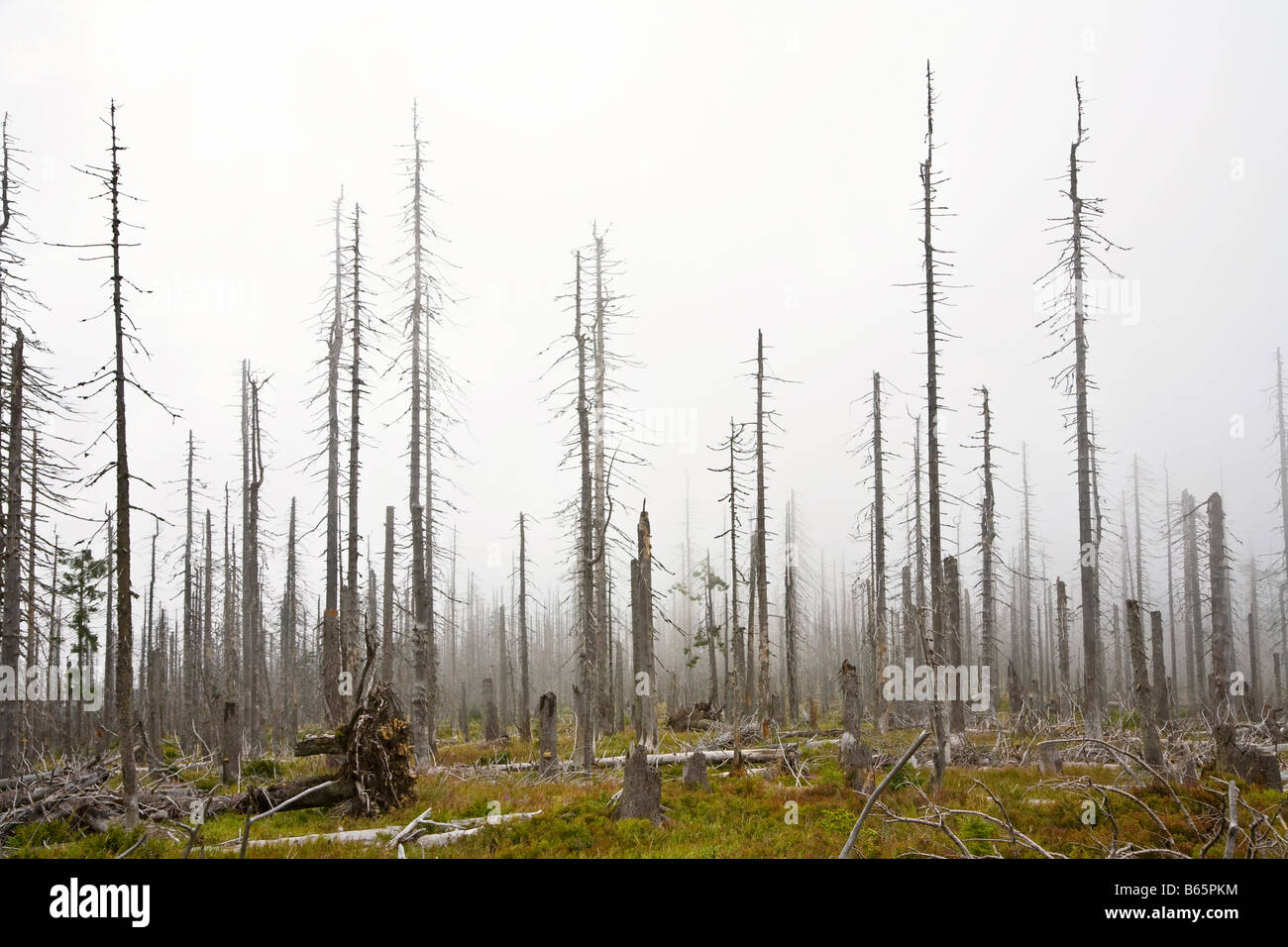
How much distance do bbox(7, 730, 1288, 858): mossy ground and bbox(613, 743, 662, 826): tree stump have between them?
0.37 metres

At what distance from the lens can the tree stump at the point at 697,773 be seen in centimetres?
1436

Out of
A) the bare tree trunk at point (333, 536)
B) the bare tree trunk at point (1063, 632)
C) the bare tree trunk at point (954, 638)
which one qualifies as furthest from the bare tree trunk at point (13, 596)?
the bare tree trunk at point (1063, 632)

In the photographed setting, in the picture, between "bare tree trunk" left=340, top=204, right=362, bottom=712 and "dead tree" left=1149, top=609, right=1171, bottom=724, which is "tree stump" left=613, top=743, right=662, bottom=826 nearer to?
"bare tree trunk" left=340, top=204, right=362, bottom=712

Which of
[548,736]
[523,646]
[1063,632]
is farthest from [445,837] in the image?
[1063,632]

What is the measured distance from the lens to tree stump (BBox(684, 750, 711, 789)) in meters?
14.4

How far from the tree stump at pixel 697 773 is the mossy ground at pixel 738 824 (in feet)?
0.57

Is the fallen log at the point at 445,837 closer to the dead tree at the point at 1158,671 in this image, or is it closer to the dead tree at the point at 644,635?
the dead tree at the point at 644,635

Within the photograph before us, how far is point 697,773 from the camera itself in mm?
14461

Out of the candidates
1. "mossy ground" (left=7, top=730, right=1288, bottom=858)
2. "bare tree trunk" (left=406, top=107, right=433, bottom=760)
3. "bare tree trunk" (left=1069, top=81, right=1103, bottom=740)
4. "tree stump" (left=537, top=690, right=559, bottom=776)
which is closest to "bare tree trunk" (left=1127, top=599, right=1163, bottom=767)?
"mossy ground" (left=7, top=730, right=1288, bottom=858)

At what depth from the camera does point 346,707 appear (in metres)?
20.0

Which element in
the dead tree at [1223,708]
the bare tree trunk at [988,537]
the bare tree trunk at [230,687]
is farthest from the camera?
Answer: the bare tree trunk at [988,537]

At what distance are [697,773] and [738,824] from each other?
8.95 ft

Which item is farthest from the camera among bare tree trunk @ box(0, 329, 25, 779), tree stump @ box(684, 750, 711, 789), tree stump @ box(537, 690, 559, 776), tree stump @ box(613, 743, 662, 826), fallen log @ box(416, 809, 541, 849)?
tree stump @ box(537, 690, 559, 776)
